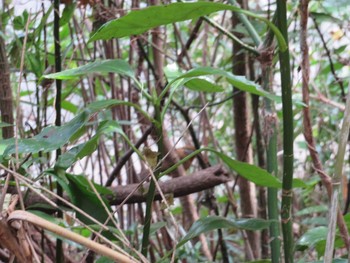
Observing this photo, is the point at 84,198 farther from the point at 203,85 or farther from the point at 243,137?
the point at 243,137

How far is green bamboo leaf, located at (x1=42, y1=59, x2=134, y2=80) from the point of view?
0.61 m

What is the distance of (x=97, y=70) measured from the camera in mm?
621

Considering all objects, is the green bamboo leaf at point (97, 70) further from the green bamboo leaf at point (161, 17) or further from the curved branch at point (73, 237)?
the curved branch at point (73, 237)

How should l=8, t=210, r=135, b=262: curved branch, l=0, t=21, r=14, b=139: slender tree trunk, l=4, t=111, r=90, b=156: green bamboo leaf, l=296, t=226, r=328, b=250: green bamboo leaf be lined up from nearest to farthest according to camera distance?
1. l=8, t=210, r=135, b=262: curved branch
2. l=4, t=111, r=90, b=156: green bamboo leaf
3. l=296, t=226, r=328, b=250: green bamboo leaf
4. l=0, t=21, r=14, b=139: slender tree trunk

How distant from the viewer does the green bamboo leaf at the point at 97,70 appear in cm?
61

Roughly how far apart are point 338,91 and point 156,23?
1355mm

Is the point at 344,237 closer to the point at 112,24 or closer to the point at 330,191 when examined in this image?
the point at 330,191

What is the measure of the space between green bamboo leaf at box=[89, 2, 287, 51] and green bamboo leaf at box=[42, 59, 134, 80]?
60 mm

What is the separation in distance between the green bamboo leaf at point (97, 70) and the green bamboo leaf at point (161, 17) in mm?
60

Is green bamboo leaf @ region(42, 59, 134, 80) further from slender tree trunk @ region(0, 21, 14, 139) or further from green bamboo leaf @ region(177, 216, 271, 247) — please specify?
slender tree trunk @ region(0, 21, 14, 139)

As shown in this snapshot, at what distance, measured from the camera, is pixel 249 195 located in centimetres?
145

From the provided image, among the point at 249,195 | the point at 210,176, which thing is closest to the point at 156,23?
the point at 210,176

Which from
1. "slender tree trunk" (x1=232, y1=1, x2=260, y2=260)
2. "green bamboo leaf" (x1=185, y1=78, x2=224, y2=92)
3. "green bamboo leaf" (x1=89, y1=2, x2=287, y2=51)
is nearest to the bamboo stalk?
"green bamboo leaf" (x1=89, y1=2, x2=287, y2=51)

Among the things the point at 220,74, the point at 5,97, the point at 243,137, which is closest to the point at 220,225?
the point at 220,74
